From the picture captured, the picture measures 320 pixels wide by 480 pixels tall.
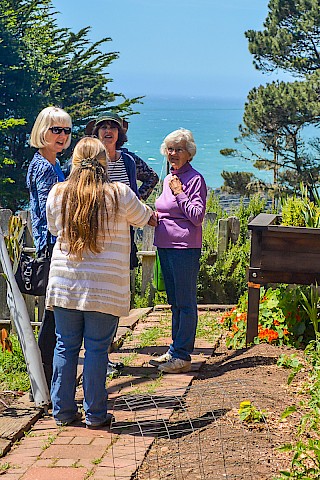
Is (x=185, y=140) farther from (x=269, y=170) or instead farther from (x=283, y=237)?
(x=269, y=170)

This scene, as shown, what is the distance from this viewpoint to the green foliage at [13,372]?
5.24m

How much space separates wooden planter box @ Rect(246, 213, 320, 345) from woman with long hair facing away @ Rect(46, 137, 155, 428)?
1.61 m

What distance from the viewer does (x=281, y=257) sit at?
571 centimetres

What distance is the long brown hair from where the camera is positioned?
4.14m

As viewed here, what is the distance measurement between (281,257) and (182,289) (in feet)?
2.86

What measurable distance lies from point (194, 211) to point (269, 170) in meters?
29.1

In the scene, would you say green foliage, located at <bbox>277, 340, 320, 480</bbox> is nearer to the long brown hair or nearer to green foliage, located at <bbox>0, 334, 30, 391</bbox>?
the long brown hair

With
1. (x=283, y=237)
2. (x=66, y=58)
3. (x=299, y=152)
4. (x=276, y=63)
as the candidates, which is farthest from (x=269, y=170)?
(x=283, y=237)

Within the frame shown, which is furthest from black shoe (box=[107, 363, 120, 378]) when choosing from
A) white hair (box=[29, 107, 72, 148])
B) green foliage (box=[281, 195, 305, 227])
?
green foliage (box=[281, 195, 305, 227])

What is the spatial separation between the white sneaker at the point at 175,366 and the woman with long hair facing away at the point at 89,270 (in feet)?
3.38

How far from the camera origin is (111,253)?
4207 mm

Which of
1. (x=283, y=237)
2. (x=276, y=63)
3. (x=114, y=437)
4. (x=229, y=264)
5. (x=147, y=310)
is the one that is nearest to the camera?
(x=114, y=437)

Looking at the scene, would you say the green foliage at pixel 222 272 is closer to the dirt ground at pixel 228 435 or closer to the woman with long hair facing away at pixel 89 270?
the dirt ground at pixel 228 435

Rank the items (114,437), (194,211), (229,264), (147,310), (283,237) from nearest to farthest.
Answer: (114,437), (194,211), (283,237), (147,310), (229,264)
